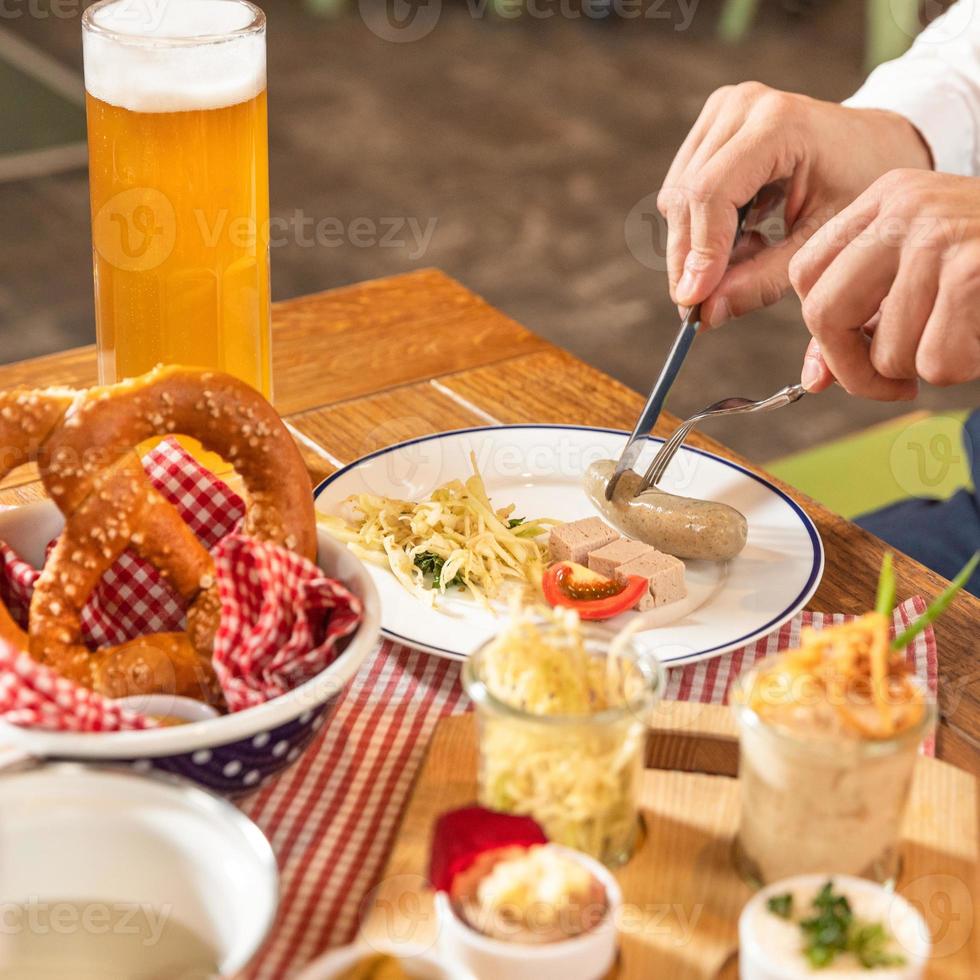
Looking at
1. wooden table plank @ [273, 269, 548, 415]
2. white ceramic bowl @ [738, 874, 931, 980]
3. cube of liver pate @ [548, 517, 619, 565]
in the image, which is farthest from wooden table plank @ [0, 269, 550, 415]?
white ceramic bowl @ [738, 874, 931, 980]

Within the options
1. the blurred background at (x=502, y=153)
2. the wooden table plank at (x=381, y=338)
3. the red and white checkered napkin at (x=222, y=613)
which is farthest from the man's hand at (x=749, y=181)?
the blurred background at (x=502, y=153)

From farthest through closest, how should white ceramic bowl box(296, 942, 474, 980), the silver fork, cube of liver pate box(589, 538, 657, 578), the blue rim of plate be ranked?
the silver fork, cube of liver pate box(589, 538, 657, 578), the blue rim of plate, white ceramic bowl box(296, 942, 474, 980)

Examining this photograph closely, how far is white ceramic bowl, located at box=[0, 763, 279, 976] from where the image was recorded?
2.23 feet

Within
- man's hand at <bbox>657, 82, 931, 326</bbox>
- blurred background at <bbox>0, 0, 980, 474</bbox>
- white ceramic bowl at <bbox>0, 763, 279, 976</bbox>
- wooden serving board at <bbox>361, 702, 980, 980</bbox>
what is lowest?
blurred background at <bbox>0, 0, 980, 474</bbox>

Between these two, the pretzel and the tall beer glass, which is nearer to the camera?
the pretzel

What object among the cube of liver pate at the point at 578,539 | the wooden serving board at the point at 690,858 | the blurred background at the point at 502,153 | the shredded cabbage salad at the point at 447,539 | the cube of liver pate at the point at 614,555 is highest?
the wooden serving board at the point at 690,858

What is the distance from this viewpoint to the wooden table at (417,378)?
4.17ft

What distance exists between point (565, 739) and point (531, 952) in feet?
0.39

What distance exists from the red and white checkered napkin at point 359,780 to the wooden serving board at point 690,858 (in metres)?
0.03

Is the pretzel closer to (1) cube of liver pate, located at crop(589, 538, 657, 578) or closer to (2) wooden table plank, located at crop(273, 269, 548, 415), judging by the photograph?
(1) cube of liver pate, located at crop(589, 538, 657, 578)

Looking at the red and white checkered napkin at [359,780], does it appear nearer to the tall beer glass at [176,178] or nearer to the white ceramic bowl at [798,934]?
the white ceramic bowl at [798,934]

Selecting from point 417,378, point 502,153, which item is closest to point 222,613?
point 417,378

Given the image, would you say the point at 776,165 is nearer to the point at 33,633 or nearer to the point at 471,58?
the point at 33,633

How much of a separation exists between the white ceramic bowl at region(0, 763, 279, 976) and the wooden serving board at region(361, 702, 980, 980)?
9 cm
